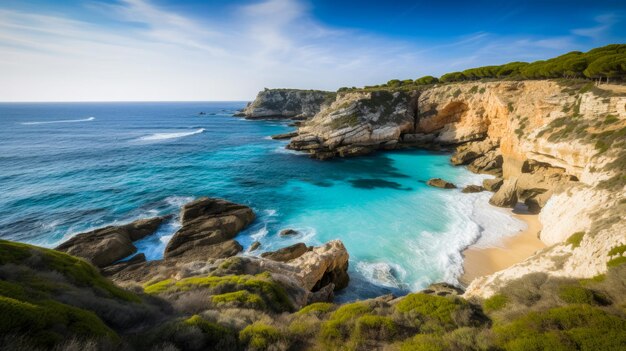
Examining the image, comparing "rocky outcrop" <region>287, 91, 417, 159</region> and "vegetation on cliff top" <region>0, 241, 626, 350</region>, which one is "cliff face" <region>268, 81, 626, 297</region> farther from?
"vegetation on cliff top" <region>0, 241, 626, 350</region>

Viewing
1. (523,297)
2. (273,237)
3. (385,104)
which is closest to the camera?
(523,297)

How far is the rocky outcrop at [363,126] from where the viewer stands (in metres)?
48.8

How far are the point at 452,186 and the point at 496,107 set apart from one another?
18.0 meters

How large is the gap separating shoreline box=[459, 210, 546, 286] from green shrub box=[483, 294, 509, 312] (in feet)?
25.4

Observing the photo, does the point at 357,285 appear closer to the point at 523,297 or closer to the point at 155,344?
the point at 523,297

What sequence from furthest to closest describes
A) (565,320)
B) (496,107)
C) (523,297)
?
1. (496,107)
2. (523,297)
3. (565,320)

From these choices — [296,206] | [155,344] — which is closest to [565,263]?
[155,344]

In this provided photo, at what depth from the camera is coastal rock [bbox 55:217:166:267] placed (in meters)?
17.3

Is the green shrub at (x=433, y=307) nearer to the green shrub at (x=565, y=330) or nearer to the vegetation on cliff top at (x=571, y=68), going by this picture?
the green shrub at (x=565, y=330)

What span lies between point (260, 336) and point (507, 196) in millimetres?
26328

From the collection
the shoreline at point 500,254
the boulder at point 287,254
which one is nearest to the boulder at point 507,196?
the shoreline at point 500,254

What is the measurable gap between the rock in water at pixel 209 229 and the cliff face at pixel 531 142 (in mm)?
15700

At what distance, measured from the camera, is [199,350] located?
19.4ft

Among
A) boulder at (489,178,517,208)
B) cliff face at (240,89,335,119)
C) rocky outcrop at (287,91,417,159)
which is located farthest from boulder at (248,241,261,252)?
cliff face at (240,89,335,119)
